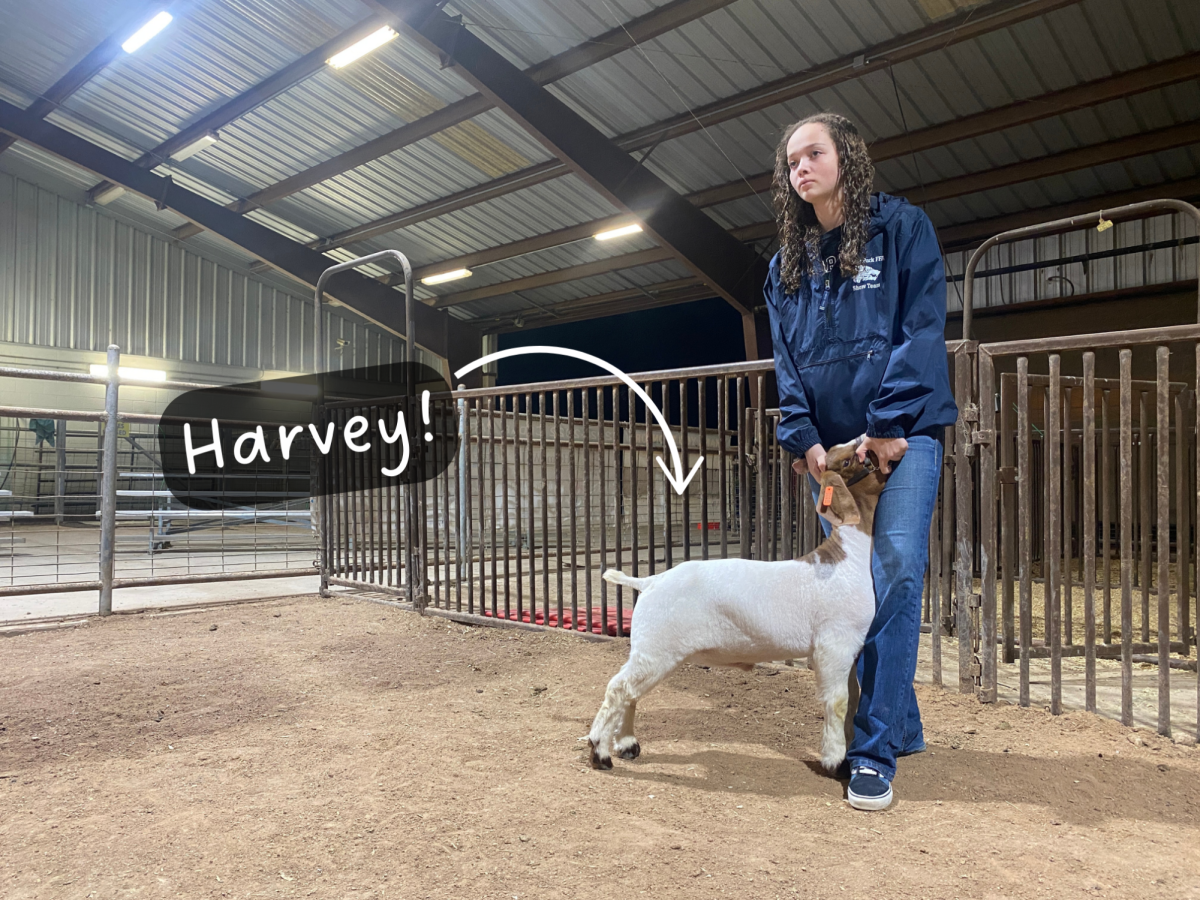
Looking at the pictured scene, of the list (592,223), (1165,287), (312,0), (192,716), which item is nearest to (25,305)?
(312,0)

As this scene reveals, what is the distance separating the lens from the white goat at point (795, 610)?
7.06 feet

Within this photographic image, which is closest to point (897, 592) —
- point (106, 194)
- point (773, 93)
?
point (773, 93)

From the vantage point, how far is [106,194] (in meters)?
15.2

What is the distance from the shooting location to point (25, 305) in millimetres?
14961

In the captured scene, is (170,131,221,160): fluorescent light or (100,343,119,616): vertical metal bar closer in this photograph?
(100,343,119,616): vertical metal bar

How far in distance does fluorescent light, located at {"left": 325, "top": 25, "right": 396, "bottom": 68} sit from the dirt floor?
8037 millimetres

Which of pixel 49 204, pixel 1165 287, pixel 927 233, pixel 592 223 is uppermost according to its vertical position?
pixel 49 204

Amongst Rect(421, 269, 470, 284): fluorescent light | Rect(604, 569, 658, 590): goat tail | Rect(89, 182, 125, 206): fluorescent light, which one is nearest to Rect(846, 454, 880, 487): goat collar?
Rect(604, 569, 658, 590): goat tail

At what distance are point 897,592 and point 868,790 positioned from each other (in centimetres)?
55

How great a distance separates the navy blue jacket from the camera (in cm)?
209

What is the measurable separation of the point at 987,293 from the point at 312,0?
11015mm

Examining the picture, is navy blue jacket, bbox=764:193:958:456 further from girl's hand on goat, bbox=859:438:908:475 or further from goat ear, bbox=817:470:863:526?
goat ear, bbox=817:470:863:526

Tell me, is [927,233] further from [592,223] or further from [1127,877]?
[592,223]

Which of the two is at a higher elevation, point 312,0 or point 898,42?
point 312,0
